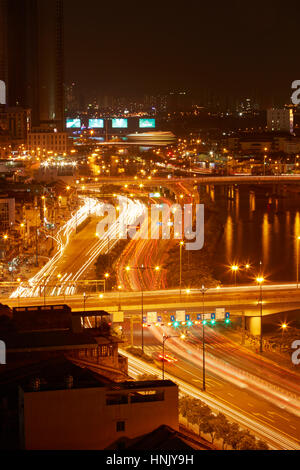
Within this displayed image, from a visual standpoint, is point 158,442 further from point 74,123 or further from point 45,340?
point 74,123

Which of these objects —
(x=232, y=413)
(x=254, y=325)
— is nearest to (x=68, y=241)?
(x=254, y=325)

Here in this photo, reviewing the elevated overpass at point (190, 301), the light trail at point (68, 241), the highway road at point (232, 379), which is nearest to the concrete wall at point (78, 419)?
the highway road at point (232, 379)

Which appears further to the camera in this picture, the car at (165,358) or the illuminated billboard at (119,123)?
the illuminated billboard at (119,123)

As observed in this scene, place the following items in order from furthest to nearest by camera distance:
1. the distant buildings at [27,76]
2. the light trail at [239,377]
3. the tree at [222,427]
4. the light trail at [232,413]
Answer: the distant buildings at [27,76] < the light trail at [239,377] < the light trail at [232,413] < the tree at [222,427]

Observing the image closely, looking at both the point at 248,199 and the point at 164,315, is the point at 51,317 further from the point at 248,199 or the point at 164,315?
the point at 248,199

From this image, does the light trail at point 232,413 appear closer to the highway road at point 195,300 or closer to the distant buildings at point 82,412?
the highway road at point 195,300
